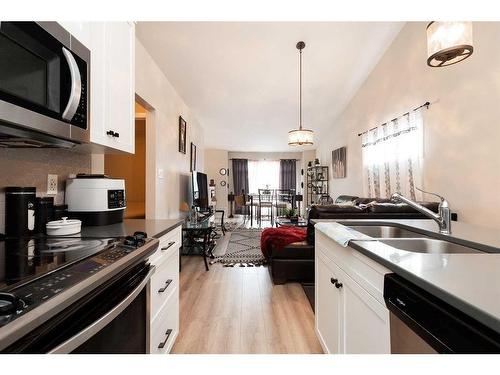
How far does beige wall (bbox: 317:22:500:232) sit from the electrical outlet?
3440 millimetres

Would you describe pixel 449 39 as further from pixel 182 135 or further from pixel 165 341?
pixel 182 135

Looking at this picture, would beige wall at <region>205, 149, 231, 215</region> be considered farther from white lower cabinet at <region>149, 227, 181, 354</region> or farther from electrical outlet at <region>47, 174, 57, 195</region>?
electrical outlet at <region>47, 174, 57, 195</region>

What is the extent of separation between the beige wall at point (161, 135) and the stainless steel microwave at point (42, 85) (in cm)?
166

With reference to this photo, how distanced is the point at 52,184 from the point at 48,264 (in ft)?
2.81

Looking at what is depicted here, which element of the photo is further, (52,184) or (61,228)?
(52,184)

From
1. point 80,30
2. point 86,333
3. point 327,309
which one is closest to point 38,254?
point 86,333

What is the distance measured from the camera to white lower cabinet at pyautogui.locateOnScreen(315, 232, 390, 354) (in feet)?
3.08

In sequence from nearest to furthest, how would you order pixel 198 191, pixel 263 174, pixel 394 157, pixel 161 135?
pixel 161 135, pixel 394 157, pixel 198 191, pixel 263 174

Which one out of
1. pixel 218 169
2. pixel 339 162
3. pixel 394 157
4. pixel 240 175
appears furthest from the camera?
pixel 240 175

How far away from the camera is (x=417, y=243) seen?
1.36 meters

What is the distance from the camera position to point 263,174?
10.4m

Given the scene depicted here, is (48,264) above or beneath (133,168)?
beneath

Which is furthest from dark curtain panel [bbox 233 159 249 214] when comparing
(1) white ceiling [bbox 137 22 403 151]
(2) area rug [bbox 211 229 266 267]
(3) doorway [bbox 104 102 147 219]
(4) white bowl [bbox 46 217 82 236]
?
(4) white bowl [bbox 46 217 82 236]
